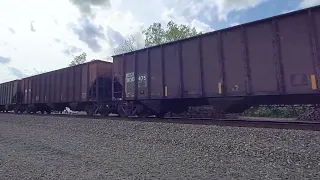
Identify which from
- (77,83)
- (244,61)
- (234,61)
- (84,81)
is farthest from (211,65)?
(77,83)

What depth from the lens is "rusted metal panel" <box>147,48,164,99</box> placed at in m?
12.3

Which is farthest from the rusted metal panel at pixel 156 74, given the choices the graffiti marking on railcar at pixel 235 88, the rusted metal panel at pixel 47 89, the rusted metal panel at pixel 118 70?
the rusted metal panel at pixel 47 89

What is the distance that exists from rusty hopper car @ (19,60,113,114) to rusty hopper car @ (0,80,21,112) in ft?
10.6

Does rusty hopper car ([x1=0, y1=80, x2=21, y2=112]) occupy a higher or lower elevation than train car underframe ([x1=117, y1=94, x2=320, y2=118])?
higher

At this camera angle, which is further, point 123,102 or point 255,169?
point 123,102

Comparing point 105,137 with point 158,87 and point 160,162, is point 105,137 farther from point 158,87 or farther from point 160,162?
point 158,87

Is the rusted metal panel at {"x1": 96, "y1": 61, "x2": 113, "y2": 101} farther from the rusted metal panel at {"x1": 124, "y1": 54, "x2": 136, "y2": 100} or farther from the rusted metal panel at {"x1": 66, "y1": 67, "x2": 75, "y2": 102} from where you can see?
the rusted metal panel at {"x1": 124, "y1": 54, "x2": 136, "y2": 100}

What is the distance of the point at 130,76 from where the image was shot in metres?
13.9

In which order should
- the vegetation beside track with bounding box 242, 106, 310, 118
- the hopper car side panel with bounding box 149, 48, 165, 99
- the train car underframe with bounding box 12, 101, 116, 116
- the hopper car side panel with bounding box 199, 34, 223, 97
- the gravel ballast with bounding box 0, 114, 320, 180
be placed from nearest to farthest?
the gravel ballast with bounding box 0, 114, 320, 180 → the hopper car side panel with bounding box 199, 34, 223, 97 → the hopper car side panel with bounding box 149, 48, 165, 99 → the train car underframe with bounding box 12, 101, 116, 116 → the vegetation beside track with bounding box 242, 106, 310, 118

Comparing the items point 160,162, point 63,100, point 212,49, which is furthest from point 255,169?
point 63,100

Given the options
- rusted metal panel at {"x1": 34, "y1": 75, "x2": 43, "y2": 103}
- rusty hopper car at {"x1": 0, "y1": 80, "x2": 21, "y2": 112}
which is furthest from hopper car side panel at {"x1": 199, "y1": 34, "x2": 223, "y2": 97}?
rusty hopper car at {"x1": 0, "y1": 80, "x2": 21, "y2": 112}

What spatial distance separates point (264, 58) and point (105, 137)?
20.3 feet

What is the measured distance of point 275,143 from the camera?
581cm

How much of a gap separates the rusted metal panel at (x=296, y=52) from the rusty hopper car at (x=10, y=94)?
85.9 ft
